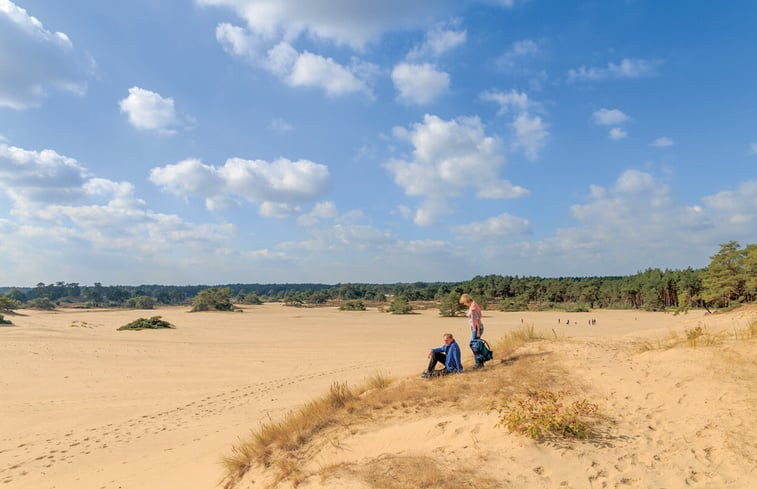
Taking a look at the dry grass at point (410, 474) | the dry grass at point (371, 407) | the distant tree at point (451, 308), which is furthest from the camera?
the distant tree at point (451, 308)

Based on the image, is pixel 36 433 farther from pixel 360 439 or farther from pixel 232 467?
pixel 360 439

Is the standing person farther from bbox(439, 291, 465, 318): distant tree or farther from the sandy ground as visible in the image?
bbox(439, 291, 465, 318): distant tree

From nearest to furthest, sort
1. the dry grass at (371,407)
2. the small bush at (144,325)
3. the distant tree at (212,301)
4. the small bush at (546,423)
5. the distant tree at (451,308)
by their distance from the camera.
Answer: the small bush at (546,423) → the dry grass at (371,407) → the small bush at (144,325) → the distant tree at (451,308) → the distant tree at (212,301)

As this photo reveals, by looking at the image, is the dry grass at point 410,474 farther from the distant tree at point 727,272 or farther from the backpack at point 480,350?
the distant tree at point 727,272

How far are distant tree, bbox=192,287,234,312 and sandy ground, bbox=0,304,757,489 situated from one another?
39.1 meters

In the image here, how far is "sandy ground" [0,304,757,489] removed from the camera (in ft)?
16.8

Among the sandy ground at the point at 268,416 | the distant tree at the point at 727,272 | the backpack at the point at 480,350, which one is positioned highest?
the distant tree at the point at 727,272

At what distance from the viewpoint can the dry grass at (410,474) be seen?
4707mm

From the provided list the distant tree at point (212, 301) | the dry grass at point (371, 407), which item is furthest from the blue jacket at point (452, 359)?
the distant tree at point (212, 301)

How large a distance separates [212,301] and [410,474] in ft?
197

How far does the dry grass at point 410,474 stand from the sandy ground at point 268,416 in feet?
0.93

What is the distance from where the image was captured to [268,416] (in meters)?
9.73

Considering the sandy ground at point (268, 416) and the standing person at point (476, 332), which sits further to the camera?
the standing person at point (476, 332)

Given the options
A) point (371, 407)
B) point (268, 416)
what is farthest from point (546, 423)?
point (268, 416)
